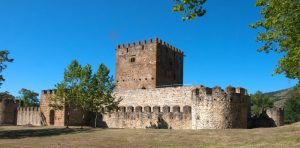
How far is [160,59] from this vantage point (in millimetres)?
51469

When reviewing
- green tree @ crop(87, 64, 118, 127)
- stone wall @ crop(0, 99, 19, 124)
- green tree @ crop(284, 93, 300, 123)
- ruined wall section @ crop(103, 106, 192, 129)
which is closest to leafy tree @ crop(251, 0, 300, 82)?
ruined wall section @ crop(103, 106, 192, 129)

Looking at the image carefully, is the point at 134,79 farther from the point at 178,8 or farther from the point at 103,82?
the point at 178,8

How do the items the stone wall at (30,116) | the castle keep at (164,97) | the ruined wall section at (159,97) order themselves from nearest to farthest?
the castle keep at (164,97)
the ruined wall section at (159,97)
the stone wall at (30,116)

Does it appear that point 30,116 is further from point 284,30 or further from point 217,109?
point 284,30

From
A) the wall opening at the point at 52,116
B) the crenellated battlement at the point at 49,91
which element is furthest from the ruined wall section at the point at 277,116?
the wall opening at the point at 52,116

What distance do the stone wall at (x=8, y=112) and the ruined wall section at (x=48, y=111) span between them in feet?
34.2

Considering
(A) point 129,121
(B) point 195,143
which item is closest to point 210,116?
(B) point 195,143

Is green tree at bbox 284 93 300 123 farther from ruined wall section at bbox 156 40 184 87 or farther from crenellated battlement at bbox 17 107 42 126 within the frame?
crenellated battlement at bbox 17 107 42 126

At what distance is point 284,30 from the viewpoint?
19984 millimetres

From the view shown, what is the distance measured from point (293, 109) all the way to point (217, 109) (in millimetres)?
51711

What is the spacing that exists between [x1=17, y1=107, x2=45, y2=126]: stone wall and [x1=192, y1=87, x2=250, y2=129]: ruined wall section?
2169 cm

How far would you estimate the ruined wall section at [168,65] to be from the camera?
2015 inches

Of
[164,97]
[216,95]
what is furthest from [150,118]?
[216,95]

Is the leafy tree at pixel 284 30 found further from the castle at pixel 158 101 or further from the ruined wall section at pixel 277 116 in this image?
the ruined wall section at pixel 277 116
